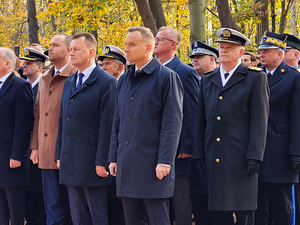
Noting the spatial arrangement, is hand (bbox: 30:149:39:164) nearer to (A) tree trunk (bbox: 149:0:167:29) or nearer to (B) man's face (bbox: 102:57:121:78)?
(B) man's face (bbox: 102:57:121:78)

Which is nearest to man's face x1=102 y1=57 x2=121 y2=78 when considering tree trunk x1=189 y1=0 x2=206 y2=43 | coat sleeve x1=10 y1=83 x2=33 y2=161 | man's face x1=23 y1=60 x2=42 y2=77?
man's face x1=23 y1=60 x2=42 y2=77

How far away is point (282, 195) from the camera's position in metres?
5.35

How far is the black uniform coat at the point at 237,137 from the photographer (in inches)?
186

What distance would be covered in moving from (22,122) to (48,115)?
344 mm

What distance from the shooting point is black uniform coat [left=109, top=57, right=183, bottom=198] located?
446cm

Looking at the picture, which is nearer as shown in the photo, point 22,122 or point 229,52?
point 229,52

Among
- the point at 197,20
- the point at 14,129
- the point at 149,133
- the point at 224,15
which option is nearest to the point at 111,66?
the point at 14,129

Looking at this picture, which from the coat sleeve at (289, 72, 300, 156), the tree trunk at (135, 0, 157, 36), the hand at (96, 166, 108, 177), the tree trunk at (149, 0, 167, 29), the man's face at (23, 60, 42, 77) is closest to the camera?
the hand at (96, 166, 108, 177)

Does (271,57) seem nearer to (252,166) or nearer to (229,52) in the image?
(229,52)

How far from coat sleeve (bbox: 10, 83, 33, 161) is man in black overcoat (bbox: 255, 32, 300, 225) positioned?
2.69 m

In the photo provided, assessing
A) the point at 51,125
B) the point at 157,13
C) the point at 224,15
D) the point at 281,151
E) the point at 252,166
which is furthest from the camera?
the point at 157,13

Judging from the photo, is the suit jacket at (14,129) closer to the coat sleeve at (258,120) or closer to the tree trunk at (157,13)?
the coat sleeve at (258,120)

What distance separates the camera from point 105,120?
5.19 m

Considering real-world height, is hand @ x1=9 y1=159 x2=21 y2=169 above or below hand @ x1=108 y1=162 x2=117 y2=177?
below
